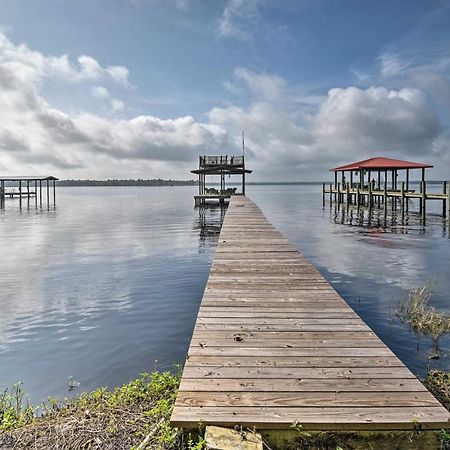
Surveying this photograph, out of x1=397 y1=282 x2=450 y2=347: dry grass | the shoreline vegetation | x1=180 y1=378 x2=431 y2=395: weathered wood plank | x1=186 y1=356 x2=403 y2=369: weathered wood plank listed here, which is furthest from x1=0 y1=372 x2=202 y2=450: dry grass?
x1=397 y1=282 x2=450 y2=347: dry grass

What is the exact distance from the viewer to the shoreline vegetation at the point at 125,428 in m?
2.82

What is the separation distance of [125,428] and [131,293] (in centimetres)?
752

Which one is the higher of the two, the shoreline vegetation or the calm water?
the shoreline vegetation

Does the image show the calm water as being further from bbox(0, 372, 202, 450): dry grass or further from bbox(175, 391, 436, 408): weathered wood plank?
bbox(175, 391, 436, 408): weathered wood plank

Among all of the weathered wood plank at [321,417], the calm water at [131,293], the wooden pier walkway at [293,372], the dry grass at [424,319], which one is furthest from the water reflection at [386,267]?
the weathered wood plank at [321,417]

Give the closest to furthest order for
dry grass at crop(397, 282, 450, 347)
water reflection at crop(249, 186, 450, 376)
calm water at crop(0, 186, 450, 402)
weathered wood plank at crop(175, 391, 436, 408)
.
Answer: weathered wood plank at crop(175, 391, 436, 408) < calm water at crop(0, 186, 450, 402) < water reflection at crop(249, 186, 450, 376) < dry grass at crop(397, 282, 450, 347)

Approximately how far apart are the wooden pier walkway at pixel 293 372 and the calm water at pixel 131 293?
2045 mm

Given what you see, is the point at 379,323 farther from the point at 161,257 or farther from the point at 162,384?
the point at 161,257

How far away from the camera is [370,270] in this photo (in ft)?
44.2

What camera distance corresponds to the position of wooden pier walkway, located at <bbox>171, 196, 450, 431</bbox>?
9.50ft

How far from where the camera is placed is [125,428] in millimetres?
3553

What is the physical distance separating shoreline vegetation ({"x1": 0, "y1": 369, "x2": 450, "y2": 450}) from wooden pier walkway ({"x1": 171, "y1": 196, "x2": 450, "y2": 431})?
118 millimetres

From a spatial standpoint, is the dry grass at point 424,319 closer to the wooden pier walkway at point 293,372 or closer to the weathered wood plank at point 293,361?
the wooden pier walkway at point 293,372

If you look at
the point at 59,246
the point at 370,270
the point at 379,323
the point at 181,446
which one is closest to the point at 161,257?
the point at 59,246
